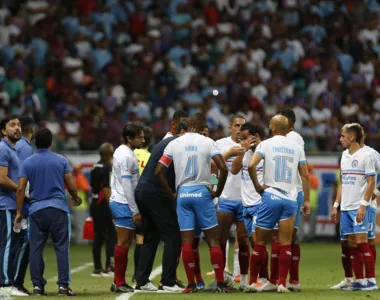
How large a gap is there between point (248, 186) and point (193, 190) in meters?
1.70

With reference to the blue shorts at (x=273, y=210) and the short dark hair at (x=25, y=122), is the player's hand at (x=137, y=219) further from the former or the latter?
the short dark hair at (x=25, y=122)

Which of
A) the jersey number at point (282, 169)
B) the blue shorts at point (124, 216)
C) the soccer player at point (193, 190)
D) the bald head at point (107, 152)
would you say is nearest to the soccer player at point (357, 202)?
the jersey number at point (282, 169)

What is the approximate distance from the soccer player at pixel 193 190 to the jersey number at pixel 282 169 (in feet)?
2.54

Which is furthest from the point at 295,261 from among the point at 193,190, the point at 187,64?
the point at 187,64

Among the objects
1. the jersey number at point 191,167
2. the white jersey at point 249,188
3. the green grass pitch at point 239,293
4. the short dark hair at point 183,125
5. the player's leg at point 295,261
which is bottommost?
the green grass pitch at point 239,293

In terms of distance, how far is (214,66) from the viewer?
3016cm

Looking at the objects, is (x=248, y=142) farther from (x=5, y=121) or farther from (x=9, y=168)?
(x=5, y=121)

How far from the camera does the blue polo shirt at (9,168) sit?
45.6 feet

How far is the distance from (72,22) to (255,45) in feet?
18.1

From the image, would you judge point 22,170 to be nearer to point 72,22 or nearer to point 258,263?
point 258,263

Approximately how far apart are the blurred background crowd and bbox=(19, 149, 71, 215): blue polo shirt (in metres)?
11.8

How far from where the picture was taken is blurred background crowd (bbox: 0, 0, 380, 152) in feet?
89.2

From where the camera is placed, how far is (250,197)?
1500cm

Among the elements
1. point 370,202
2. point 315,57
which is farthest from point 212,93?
point 370,202
